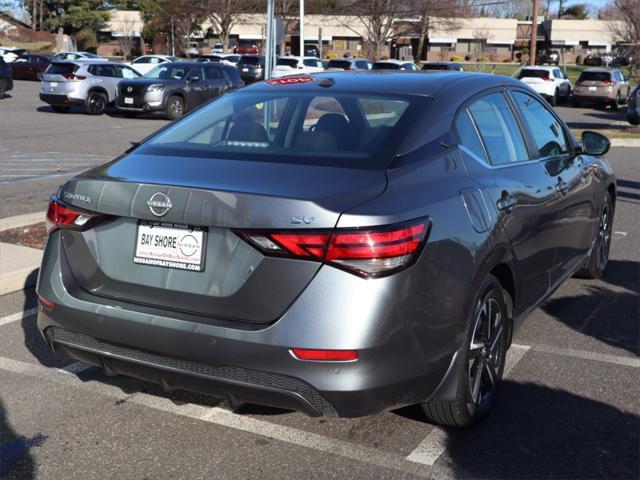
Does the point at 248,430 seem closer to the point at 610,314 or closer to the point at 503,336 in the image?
the point at 503,336

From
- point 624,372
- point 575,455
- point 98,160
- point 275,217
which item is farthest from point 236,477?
point 98,160

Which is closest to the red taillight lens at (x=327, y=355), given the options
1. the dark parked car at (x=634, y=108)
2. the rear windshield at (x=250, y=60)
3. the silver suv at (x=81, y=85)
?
the dark parked car at (x=634, y=108)

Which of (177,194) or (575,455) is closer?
(177,194)

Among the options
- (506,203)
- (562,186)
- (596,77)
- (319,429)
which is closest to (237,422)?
(319,429)

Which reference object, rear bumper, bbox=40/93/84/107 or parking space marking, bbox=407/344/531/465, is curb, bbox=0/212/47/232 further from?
rear bumper, bbox=40/93/84/107

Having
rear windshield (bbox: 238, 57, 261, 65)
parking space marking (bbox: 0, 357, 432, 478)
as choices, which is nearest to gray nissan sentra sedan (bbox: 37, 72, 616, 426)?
parking space marking (bbox: 0, 357, 432, 478)

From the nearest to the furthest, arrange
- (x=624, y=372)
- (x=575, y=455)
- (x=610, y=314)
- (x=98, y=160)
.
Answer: (x=575, y=455), (x=624, y=372), (x=610, y=314), (x=98, y=160)

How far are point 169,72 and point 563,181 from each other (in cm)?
2067

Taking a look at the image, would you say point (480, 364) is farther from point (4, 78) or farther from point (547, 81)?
point (547, 81)

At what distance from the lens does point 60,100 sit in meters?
24.4

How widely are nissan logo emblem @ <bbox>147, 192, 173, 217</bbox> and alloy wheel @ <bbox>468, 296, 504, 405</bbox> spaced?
5.13 ft

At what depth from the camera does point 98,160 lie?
14.3 m

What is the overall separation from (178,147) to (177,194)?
2.51ft

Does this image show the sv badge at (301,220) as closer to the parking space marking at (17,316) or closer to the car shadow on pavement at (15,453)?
the car shadow on pavement at (15,453)
